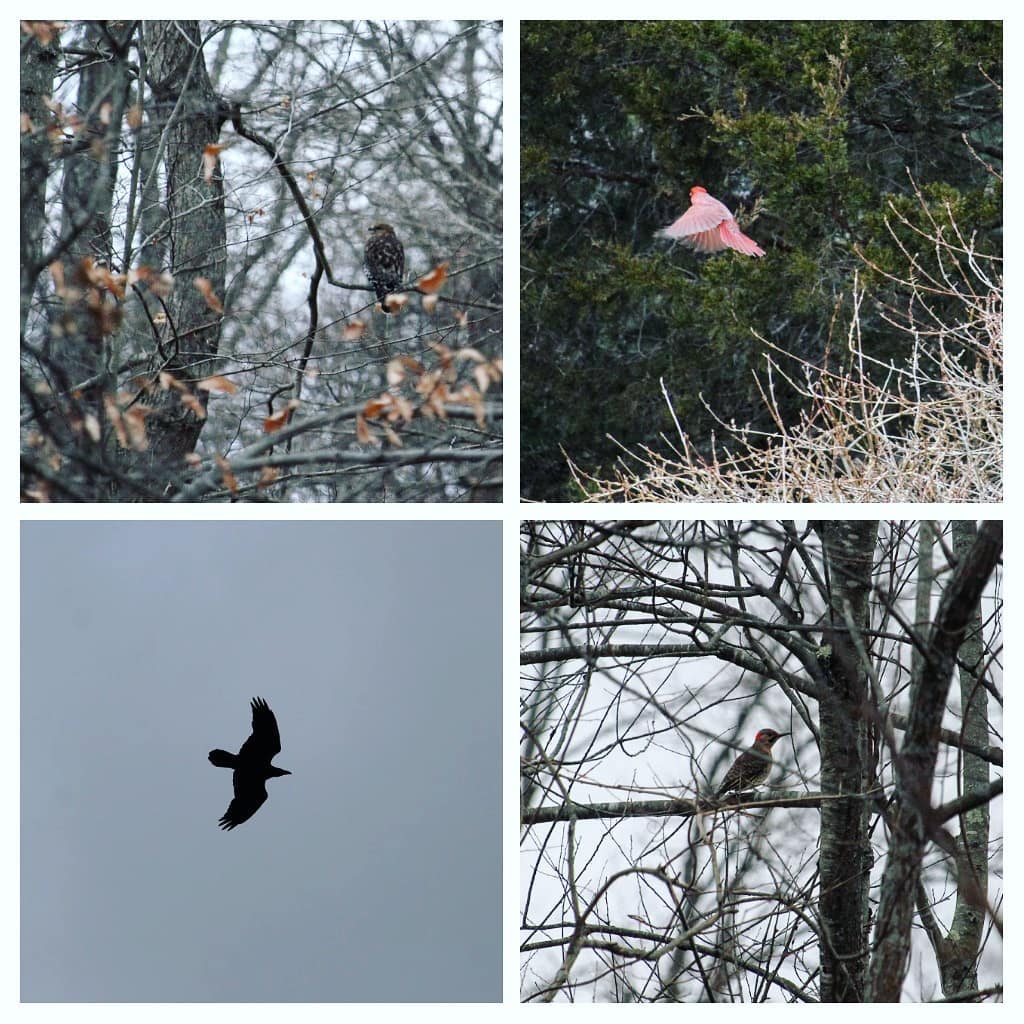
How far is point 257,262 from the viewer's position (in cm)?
202

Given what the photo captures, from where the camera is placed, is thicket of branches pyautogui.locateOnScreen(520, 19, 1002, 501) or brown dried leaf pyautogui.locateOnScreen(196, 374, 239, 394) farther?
thicket of branches pyautogui.locateOnScreen(520, 19, 1002, 501)

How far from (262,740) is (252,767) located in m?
0.05

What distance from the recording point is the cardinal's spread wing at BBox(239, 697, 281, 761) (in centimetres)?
199

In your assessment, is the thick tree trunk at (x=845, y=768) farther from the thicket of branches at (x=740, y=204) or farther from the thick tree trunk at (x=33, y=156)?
the thick tree trunk at (x=33, y=156)

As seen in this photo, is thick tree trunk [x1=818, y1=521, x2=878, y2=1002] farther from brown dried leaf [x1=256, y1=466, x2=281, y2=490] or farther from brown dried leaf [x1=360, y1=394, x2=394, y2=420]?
brown dried leaf [x1=256, y1=466, x2=281, y2=490]

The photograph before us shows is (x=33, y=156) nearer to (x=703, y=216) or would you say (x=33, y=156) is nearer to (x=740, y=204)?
(x=703, y=216)

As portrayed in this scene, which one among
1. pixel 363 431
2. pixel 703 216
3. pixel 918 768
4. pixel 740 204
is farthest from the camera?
pixel 740 204

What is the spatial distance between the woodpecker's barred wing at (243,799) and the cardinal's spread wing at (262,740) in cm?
2

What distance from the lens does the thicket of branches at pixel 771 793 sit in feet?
6.25

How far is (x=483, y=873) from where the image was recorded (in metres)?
1.98

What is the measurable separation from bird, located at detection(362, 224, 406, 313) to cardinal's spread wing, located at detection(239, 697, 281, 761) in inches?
30.2

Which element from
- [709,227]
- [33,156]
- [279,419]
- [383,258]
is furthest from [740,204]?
[33,156]

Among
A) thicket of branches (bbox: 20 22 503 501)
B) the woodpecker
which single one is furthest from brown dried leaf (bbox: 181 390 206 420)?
the woodpecker
